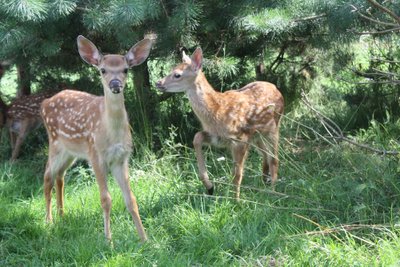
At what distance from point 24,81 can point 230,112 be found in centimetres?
268

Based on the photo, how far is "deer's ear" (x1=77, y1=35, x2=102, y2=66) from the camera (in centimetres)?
488

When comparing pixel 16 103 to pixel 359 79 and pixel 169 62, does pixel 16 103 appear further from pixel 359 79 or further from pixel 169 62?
pixel 359 79

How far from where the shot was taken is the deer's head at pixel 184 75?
229 inches

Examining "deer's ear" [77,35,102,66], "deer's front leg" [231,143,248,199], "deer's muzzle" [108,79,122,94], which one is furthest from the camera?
"deer's front leg" [231,143,248,199]

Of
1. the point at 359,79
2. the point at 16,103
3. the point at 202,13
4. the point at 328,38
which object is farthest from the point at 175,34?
the point at 359,79

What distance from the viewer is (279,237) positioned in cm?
427

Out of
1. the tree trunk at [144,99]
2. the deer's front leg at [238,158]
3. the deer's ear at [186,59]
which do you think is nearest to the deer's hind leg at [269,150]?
the deer's front leg at [238,158]

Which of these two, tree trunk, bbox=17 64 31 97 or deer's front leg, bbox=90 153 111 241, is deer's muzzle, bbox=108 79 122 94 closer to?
deer's front leg, bbox=90 153 111 241

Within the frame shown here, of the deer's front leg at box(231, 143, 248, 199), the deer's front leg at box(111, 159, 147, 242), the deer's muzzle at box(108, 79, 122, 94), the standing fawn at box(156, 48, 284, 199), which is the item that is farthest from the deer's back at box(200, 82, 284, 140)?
the deer's muzzle at box(108, 79, 122, 94)

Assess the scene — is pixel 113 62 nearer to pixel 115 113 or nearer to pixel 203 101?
pixel 115 113

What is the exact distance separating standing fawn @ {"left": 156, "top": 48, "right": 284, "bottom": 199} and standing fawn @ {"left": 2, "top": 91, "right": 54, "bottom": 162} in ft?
5.56

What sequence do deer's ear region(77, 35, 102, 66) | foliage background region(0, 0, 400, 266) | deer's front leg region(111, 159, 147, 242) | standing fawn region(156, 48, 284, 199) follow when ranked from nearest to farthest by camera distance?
foliage background region(0, 0, 400, 266)
deer's front leg region(111, 159, 147, 242)
deer's ear region(77, 35, 102, 66)
standing fawn region(156, 48, 284, 199)

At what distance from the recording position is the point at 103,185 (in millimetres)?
4824

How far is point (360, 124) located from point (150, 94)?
7.07 ft
